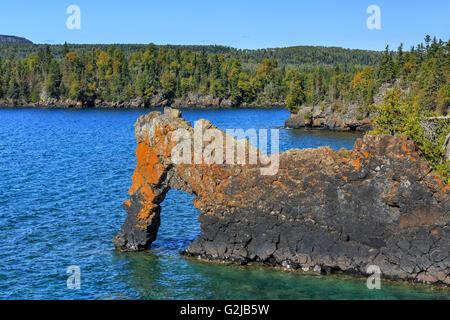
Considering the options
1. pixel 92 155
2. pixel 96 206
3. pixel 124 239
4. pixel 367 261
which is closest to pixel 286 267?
pixel 367 261

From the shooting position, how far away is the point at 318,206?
27.5 m

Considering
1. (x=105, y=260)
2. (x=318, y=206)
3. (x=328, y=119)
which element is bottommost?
(x=105, y=260)

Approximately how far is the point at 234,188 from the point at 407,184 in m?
8.95

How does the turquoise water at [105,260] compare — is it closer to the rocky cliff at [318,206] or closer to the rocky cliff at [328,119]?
the rocky cliff at [318,206]

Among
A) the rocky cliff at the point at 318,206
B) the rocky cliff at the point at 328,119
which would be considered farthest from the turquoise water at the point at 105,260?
the rocky cliff at the point at 328,119

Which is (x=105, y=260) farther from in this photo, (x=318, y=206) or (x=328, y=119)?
(x=328, y=119)

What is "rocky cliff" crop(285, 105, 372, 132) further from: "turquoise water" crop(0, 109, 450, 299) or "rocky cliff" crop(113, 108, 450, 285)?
"rocky cliff" crop(113, 108, 450, 285)

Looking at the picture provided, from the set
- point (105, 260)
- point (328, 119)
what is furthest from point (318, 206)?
point (328, 119)

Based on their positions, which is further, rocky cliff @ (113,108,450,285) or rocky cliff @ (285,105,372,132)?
rocky cliff @ (285,105,372,132)

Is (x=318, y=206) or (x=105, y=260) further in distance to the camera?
(x=105, y=260)

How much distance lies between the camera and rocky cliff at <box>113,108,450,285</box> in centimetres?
2578

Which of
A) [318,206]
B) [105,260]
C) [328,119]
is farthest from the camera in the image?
[328,119]

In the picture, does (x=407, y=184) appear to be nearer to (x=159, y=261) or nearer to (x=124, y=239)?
(x=159, y=261)

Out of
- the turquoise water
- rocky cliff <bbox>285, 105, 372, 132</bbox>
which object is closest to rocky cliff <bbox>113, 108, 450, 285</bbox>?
the turquoise water
